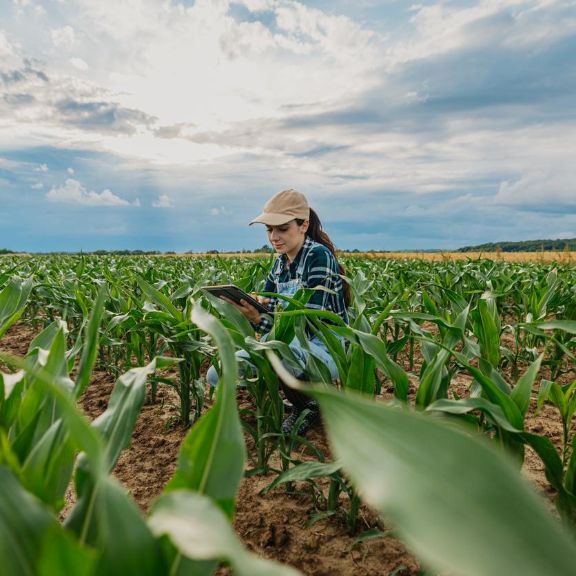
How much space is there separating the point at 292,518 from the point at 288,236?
161 centimetres

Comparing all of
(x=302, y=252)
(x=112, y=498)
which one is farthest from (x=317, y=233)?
(x=112, y=498)

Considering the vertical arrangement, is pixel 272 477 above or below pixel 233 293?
below

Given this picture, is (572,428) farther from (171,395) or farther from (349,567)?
(171,395)

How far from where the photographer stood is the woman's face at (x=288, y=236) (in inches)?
116

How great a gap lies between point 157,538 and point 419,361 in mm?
4009

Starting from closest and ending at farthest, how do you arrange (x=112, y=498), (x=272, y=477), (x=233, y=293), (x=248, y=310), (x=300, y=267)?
1. (x=112, y=498)
2. (x=272, y=477)
3. (x=233, y=293)
4. (x=248, y=310)
5. (x=300, y=267)

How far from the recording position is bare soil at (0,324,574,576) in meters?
1.60

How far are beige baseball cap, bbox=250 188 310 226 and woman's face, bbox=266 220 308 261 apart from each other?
66 millimetres

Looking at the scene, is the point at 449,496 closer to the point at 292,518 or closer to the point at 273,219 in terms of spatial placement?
the point at 292,518

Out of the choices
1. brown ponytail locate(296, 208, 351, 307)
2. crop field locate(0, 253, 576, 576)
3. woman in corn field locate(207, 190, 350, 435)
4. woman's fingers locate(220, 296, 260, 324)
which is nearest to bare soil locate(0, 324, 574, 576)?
crop field locate(0, 253, 576, 576)

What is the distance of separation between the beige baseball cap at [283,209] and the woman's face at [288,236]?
0.07 meters

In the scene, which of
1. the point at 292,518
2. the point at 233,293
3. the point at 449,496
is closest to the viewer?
the point at 449,496

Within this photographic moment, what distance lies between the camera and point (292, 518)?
1.87 metres

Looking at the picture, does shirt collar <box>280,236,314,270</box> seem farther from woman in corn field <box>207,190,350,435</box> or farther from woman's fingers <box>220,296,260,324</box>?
woman's fingers <box>220,296,260,324</box>
